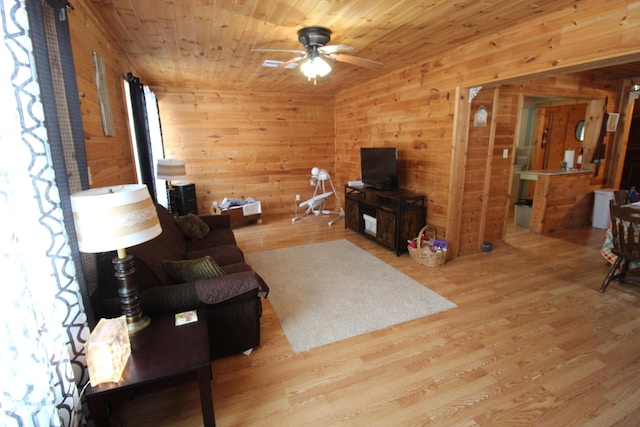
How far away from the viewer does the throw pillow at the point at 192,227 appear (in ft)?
11.6

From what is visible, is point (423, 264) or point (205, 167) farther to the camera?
point (205, 167)

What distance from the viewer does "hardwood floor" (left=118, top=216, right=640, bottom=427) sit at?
1.75 m

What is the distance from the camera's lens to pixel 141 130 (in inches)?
151

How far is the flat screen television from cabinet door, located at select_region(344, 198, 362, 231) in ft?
1.27

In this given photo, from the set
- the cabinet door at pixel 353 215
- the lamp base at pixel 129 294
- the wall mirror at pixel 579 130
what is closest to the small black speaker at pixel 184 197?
the cabinet door at pixel 353 215

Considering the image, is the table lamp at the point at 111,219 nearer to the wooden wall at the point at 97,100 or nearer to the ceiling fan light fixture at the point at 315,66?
the wooden wall at the point at 97,100

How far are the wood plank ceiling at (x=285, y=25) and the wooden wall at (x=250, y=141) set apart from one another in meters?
1.70

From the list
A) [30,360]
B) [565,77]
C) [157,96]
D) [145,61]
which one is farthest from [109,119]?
[565,77]

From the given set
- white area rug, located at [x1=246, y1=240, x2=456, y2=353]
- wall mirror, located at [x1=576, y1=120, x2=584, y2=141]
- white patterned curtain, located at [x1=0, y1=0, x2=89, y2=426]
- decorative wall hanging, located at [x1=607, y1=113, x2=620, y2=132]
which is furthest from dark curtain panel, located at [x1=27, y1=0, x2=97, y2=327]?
wall mirror, located at [x1=576, y1=120, x2=584, y2=141]

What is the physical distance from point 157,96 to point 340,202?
387 centimetres

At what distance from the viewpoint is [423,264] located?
3779 mm

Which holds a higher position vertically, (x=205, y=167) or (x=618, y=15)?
(x=618, y=15)

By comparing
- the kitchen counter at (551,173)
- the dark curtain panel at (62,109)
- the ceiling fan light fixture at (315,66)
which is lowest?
the kitchen counter at (551,173)

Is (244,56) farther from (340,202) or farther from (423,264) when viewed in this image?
(340,202)
